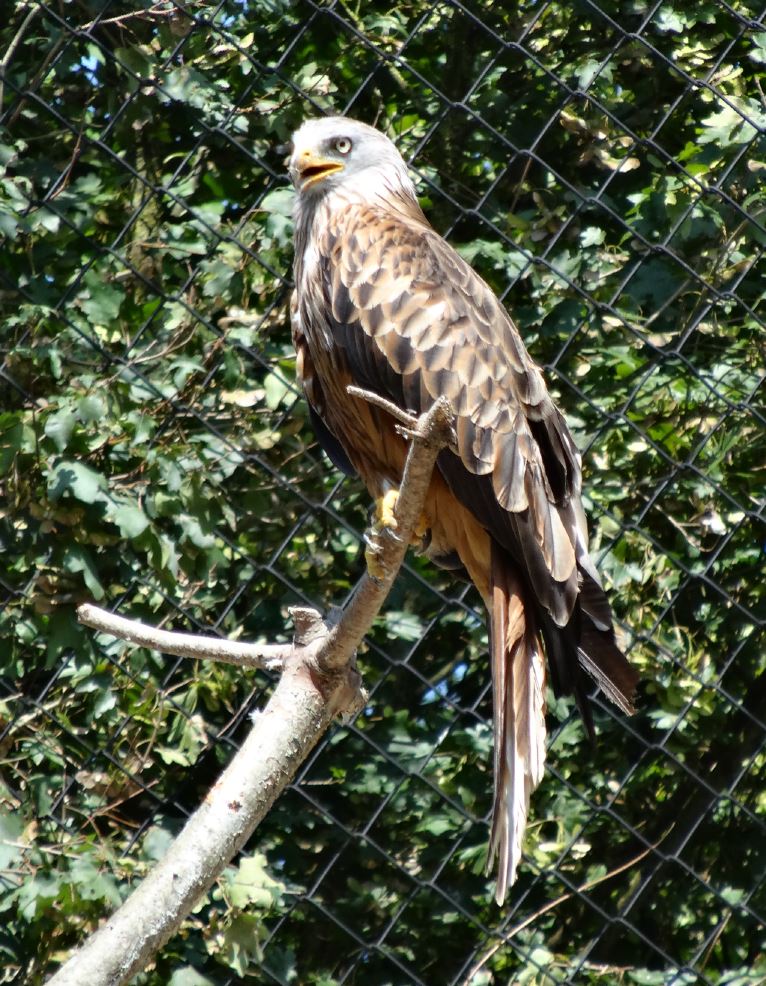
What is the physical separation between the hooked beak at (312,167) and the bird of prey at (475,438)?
0.31ft

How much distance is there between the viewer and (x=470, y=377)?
8.27 feet

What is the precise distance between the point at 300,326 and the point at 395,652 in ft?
→ 2.49

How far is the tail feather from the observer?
7.22 feet

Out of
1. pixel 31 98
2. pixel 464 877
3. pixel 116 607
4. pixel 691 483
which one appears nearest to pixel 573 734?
pixel 464 877

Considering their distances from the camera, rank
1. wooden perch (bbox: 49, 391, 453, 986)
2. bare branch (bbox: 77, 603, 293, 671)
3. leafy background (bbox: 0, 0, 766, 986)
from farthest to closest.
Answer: leafy background (bbox: 0, 0, 766, 986) < bare branch (bbox: 77, 603, 293, 671) < wooden perch (bbox: 49, 391, 453, 986)

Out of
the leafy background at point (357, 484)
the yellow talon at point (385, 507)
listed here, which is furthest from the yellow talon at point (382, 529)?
the leafy background at point (357, 484)

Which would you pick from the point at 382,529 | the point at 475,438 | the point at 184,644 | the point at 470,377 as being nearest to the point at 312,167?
the point at 470,377

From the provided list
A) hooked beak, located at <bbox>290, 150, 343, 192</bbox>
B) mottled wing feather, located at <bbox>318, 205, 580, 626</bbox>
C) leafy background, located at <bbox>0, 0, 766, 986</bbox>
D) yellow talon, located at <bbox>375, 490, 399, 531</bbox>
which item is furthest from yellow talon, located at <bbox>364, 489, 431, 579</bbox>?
hooked beak, located at <bbox>290, 150, 343, 192</bbox>

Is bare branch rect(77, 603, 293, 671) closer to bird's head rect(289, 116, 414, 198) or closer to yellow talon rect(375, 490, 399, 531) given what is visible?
yellow talon rect(375, 490, 399, 531)

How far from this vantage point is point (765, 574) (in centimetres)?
310

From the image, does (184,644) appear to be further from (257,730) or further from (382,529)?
(382,529)

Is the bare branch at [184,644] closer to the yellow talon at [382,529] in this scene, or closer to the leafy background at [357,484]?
the yellow talon at [382,529]

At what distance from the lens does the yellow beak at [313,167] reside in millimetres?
2818

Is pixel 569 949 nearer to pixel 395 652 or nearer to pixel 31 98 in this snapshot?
pixel 395 652
